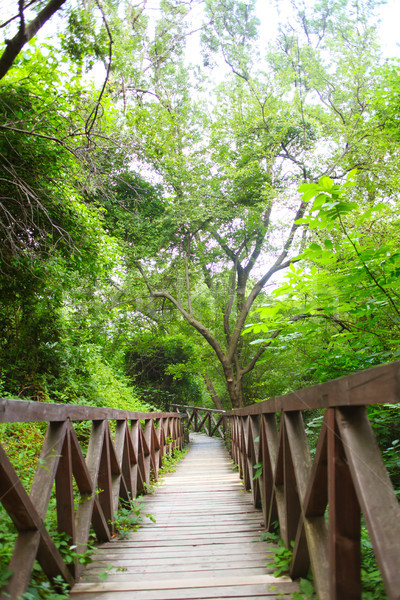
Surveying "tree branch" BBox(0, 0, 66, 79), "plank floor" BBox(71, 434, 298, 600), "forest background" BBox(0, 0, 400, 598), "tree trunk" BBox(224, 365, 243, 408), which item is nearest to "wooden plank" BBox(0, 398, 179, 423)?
"plank floor" BBox(71, 434, 298, 600)

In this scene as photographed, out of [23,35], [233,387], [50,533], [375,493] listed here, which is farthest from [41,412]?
[233,387]

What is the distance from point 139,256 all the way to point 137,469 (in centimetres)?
911

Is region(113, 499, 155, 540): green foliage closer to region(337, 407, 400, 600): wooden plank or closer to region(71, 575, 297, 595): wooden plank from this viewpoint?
region(71, 575, 297, 595): wooden plank

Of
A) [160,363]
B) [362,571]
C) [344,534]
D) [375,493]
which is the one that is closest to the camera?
[375,493]

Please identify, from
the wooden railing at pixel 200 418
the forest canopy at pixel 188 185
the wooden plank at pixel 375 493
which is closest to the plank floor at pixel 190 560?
the wooden plank at pixel 375 493

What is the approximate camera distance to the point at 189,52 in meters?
16.1

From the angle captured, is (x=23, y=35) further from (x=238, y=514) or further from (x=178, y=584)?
(x=238, y=514)

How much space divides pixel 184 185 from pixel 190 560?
1241cm

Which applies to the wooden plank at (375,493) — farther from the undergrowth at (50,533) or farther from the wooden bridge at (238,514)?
the undergrowth at (50,533)

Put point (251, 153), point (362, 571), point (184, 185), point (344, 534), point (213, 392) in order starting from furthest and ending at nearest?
point (213, 392), point (184, 185), point (251, 153), point (362, 571), point (344, 534)

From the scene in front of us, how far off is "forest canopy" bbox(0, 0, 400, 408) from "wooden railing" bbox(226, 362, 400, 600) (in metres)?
3.00

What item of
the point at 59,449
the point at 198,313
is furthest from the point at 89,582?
the point at 198,313

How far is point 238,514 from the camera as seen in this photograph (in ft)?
12.1

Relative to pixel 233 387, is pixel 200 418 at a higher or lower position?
lower
